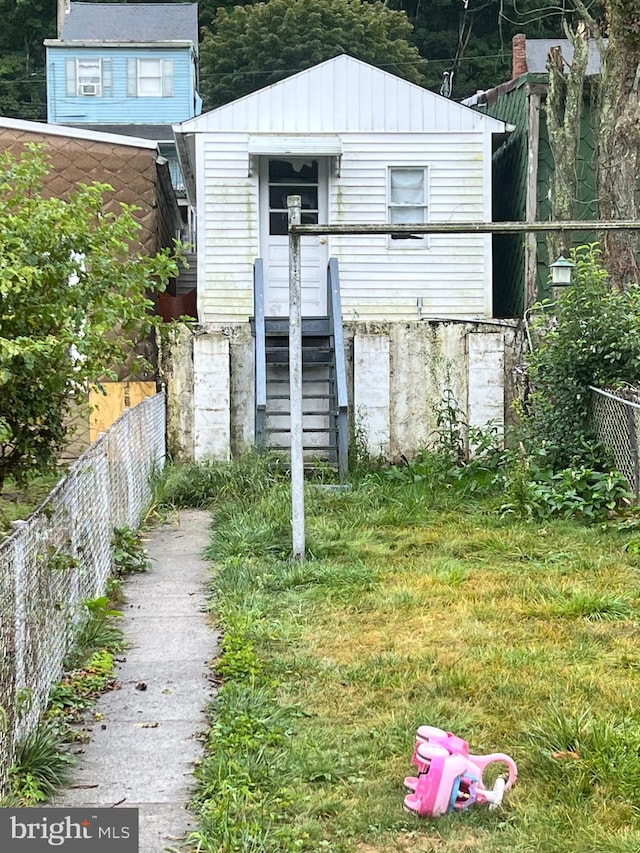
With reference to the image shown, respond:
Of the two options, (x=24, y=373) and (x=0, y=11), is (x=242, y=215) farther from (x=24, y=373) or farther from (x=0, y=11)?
(x=0, y=11)

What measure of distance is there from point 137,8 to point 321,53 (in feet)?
21.7

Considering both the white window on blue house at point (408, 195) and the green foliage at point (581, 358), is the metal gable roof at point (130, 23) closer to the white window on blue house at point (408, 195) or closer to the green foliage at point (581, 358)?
the white window on blue house at point (408, 195)

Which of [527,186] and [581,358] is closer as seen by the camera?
[581,358]

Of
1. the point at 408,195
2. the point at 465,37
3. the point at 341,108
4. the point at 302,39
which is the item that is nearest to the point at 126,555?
the point at 408,195

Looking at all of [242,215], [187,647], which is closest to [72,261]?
[187,647]

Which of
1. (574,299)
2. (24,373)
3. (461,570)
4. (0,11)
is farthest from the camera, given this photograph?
(0,11)

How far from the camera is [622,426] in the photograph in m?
9.16

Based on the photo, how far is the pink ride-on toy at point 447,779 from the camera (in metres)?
3.50

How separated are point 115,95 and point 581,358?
26.2 meters

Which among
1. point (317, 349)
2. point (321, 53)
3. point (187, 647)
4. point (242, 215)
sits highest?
point (321, 53)

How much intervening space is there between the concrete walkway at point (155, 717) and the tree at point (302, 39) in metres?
32.3

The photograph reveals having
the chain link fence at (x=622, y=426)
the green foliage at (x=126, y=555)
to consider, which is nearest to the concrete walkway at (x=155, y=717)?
the green foliage at (x=126, y=555)

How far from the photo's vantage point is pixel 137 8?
35.2 meters

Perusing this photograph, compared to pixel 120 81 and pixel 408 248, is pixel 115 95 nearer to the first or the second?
pixel 120 81
